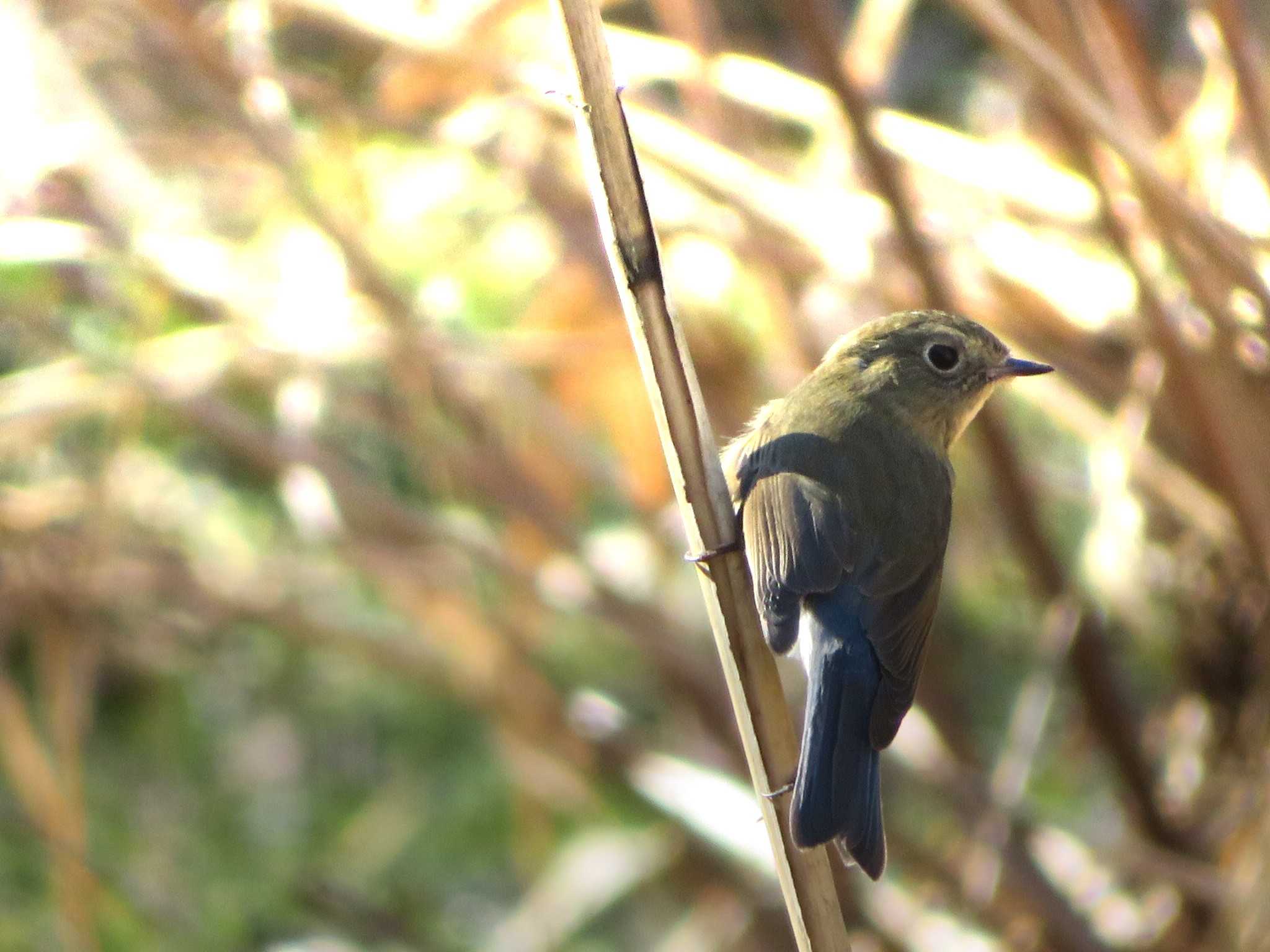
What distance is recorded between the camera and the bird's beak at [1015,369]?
1958 millimetres

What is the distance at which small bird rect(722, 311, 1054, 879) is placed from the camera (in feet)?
5.07

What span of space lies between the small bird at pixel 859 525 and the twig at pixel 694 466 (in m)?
0.07

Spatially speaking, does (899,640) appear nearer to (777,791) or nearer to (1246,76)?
(777,791)

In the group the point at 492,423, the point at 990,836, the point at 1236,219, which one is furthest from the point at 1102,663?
the point at 492,423

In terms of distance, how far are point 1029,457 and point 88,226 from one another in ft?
6.22

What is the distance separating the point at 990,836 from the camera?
2.58 metres

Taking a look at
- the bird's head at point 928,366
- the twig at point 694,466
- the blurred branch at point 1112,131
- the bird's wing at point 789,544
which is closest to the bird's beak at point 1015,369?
the bird's head at point 928,366

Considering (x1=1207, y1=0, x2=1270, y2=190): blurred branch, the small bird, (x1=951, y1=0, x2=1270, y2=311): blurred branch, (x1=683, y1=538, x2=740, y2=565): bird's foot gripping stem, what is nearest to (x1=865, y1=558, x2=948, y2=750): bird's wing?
the small bird

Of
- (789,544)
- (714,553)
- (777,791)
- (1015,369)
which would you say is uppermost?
(1015,369)

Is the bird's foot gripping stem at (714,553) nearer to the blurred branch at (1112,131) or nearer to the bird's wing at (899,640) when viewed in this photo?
the bird's wing at (899,640)

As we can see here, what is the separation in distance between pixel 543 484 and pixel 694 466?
1995mm

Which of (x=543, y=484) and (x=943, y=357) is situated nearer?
(x=943, y=357)

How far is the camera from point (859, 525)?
1.78 m

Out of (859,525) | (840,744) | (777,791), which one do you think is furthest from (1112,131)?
(777,791)
